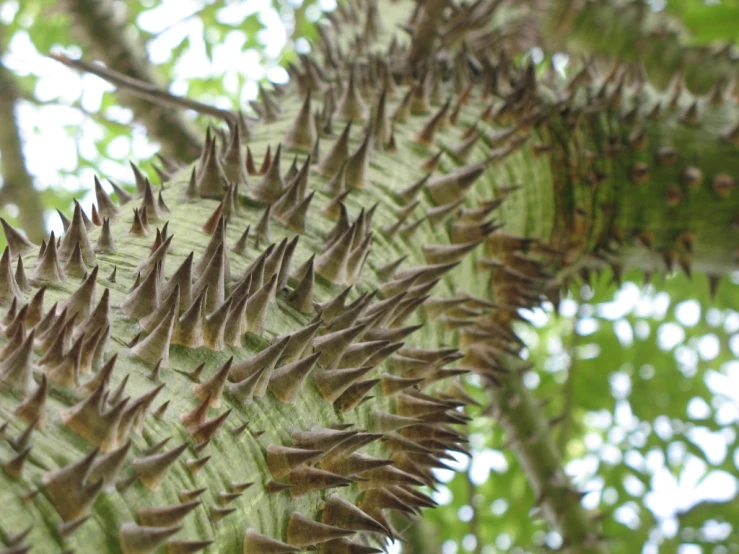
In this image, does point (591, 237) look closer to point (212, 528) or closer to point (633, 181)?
point (633, 181)

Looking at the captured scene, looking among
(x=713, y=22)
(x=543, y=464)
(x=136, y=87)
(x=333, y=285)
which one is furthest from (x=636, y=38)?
(x=333, y=285)

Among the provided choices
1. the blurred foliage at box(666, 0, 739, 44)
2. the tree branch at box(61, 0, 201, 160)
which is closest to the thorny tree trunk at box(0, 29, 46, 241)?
the tree branch at box(61, 0, 201, 160)

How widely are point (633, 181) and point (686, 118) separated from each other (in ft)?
0.85

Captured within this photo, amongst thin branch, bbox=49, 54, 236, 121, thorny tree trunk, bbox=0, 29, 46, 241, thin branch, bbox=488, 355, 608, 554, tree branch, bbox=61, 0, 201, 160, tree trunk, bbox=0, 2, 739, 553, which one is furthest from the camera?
tree branch, bbox=61, 0, 201, 160

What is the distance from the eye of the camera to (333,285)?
3.65 ft

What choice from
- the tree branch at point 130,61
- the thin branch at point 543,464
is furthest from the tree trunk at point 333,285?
the tree branch at point 130,61

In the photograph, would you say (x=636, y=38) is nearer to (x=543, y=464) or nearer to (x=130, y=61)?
(x=543, y=464)

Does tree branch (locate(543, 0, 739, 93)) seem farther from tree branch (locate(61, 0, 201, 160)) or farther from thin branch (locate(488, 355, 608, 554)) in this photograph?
tree branch (locate(61, 0, 201, 160))

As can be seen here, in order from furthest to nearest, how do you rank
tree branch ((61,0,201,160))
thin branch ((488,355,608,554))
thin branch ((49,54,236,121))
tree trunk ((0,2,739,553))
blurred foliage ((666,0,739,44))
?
blurred foliage ((666,0,739,44)), tree branch ((61,0,201,160)), thin branch ((488,355,608,554)), thin branch ((49,54,236,121)), tree trunk ((0,2,739,553))

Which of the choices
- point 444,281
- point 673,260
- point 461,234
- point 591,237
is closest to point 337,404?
point 444,281

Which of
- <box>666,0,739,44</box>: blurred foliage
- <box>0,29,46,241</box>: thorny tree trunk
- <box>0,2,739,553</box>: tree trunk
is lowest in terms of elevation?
<box>0,2,739,553</box>: tree trunk

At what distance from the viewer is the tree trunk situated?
28.1 inches

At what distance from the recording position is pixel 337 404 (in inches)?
39.2

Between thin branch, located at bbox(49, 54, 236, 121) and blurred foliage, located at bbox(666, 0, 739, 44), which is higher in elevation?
blurred foliage, located at bbox(666, 0, 739, 44)
